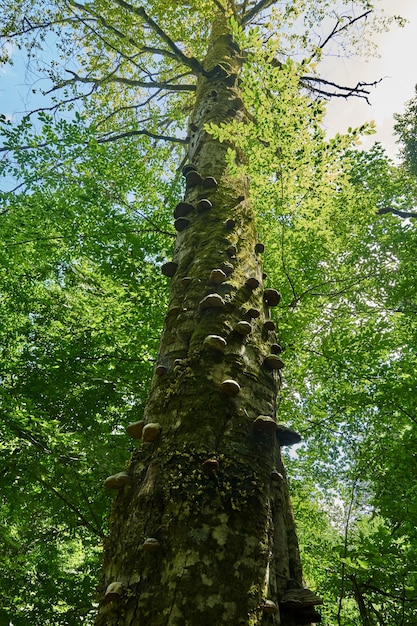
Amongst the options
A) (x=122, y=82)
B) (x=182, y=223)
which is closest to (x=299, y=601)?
(x=182, y=223)

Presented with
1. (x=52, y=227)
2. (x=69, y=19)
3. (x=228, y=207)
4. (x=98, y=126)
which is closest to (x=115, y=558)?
(x=228, y=207)

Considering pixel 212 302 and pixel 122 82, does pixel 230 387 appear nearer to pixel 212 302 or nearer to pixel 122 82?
pixel 212 302

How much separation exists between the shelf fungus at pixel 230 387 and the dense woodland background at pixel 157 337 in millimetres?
2229

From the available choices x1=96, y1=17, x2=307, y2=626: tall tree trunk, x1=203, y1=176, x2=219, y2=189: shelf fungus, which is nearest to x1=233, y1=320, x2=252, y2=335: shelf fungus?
x1=96, y1=17, x2=307, y2=626: tall tree trunk

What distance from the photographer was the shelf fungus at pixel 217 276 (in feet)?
10.1

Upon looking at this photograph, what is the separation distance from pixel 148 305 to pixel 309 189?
8.10 feet

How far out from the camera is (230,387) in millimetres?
2268

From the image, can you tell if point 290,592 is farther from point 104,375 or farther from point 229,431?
point 104,375

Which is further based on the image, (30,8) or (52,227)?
(30,8)

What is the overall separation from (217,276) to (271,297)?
1.79 feet

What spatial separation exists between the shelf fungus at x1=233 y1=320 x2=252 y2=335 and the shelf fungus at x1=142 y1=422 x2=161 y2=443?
2.76ft

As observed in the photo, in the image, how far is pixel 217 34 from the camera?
26.2ft

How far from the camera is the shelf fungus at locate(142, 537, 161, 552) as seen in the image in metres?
1.65

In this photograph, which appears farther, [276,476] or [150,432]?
[276,476]
